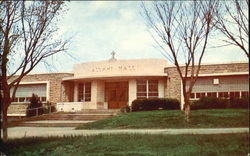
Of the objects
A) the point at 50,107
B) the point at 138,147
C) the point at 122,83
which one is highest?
the point at 122,83

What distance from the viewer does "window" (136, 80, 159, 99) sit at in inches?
1102

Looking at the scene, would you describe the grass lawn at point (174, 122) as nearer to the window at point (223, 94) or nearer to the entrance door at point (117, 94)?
the window at point (223, 94)

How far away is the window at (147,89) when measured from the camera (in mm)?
27984

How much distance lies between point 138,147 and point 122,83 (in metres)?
20.5

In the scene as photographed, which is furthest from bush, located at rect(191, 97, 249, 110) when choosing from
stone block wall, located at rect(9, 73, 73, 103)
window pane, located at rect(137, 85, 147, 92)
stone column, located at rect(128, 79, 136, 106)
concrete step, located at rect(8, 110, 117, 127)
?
stone block wall, located at rect(9, 73, 73, 103)

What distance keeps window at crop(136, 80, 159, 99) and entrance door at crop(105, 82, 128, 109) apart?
1531 mm

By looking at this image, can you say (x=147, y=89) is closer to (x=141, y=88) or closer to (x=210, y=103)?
Answer: (x=141, y=88)

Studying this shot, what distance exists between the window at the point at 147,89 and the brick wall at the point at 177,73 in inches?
43.7

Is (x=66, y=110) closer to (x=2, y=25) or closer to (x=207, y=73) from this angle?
(x=207, y=73)

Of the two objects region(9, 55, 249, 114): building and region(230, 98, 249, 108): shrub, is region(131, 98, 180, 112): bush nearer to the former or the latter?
region(9, 55, 249, 114): building

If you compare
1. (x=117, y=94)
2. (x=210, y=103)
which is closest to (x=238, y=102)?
(x=210, y=103)

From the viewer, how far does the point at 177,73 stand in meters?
26.6

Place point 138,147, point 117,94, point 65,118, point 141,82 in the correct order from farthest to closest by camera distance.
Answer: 1. point 117,94
2. point 141,82
3. point 65,118
4. point 138,147

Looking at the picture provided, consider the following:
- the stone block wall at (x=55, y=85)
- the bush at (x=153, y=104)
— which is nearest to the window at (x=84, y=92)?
the stone block wall at (x=55, y=85)
